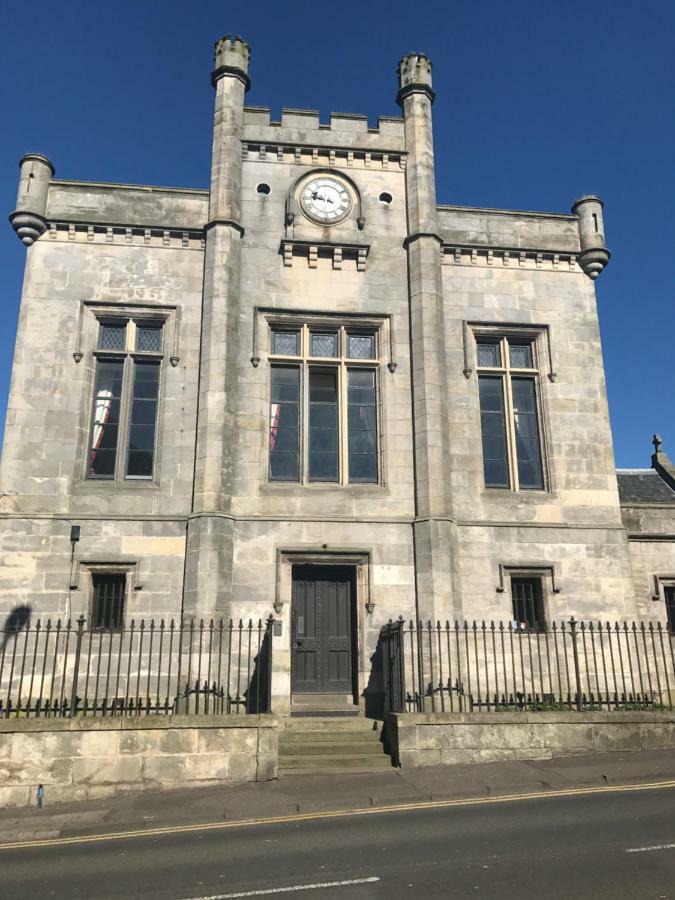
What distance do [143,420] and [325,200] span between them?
7080mm

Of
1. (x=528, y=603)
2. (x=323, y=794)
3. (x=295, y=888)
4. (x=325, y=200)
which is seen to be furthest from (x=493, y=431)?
(x=295, y=888)

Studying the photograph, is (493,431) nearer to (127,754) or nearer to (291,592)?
(291,592)

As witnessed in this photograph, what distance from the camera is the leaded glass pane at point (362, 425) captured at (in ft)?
56.0

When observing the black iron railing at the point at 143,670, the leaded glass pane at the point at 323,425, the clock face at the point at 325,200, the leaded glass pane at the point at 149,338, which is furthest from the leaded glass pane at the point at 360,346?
the black iron railing at the point at 143,670

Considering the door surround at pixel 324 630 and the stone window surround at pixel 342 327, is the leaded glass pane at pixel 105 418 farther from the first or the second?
the door surround at pixel 324 630

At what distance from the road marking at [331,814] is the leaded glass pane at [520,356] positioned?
10243mm

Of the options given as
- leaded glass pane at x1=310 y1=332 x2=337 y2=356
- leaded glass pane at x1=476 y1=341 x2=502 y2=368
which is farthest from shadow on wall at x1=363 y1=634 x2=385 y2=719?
leaded glass pane at x1=476 y1=341 x2=502 y2=368

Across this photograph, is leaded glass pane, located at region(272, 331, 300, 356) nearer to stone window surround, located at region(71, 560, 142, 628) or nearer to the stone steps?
stone window surround, located at region(71, 560, 142, 628)

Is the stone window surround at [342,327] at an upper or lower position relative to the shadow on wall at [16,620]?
upper

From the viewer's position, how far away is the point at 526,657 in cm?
1603

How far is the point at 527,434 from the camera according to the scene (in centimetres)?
1797

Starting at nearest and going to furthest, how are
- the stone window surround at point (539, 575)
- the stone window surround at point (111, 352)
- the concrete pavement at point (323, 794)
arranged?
the concrete pavement at point (323, 794) < the stone window surround at point (111, 352) < the stone window surround at point (539, 575)

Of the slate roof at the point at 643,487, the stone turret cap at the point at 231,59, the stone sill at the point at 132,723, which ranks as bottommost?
the stone sill at the point at 132,723

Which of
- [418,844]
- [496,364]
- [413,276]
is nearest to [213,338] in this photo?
[413,276]
